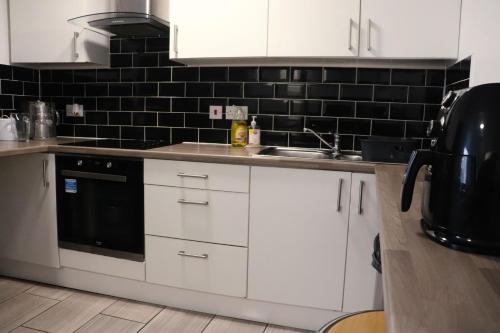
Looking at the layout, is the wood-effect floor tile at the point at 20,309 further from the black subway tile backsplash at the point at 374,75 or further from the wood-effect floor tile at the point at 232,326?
the black subway tile backsplash at the point at 374,75

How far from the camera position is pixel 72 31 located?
2.68 metres

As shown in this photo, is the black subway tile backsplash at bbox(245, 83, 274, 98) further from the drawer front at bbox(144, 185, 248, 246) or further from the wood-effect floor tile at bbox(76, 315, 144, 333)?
the wood-effect floor tile at bbox(76, 315, 144, 333)

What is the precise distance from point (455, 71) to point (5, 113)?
2859 millimetres

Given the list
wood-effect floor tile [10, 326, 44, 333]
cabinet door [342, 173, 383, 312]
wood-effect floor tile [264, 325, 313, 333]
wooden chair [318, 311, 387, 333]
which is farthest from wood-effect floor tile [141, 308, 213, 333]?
wooden chair [318, 311, 387, 333]

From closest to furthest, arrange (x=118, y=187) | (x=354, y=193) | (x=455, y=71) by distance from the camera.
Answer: (x=354, y=193) → (x=455, y=71) → (x=118, y=187)

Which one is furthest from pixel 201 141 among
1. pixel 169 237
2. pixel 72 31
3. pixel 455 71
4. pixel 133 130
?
pixel 455 71

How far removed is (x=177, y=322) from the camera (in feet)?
7.36

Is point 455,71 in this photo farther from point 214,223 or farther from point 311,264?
point 214,223

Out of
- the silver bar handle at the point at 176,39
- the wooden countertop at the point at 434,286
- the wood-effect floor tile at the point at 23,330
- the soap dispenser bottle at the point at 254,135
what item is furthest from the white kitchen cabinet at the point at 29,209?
the wooden countertop at the point at 434,286

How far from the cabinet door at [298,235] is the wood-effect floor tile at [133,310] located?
1.96 feet

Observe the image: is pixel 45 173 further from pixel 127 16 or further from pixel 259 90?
pixel 259 90

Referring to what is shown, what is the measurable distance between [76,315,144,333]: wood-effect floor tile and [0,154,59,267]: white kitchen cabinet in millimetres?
Answer: 549

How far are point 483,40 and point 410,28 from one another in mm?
432

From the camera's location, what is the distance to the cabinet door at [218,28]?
7.55 feet
